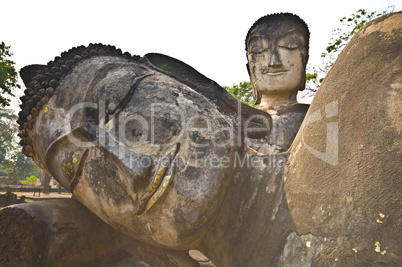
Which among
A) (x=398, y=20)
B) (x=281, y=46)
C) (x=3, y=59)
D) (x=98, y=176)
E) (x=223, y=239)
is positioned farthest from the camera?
(x=3, y=59)

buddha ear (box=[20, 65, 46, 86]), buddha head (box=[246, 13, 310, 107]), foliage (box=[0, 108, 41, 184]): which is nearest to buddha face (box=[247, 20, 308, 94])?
buddha head (box=[246, 13, 310, 107])

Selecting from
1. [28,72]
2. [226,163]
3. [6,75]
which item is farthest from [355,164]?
[6,75]

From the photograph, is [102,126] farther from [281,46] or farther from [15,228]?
[281,46]

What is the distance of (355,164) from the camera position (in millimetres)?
1257

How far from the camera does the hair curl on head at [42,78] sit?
70.4 inches

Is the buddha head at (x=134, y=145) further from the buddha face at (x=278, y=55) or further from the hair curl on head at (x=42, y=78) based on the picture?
the buddha face at (x=278, y=55)

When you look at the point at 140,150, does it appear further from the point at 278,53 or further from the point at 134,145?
the point at 278,53

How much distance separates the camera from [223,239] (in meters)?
1.65

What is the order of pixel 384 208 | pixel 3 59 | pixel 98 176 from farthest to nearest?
pixel 3 59, pixel 98 176, pixel 384 208

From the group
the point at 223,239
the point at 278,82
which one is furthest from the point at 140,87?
A: the point at 278,82

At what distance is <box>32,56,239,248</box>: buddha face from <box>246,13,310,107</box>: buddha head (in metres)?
1.17

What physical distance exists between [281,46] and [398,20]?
1340mm

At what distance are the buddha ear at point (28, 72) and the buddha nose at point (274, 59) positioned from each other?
1.76 m

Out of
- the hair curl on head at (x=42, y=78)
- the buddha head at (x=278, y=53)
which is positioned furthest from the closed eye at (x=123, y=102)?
the buddha head at (x=278, y=53)
